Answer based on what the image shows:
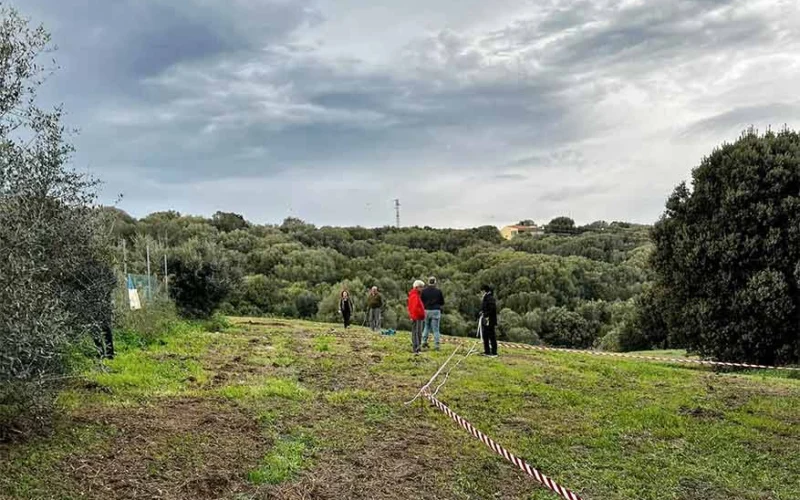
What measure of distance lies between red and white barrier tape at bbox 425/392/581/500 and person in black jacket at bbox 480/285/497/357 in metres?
5.89

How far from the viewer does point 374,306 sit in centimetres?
2350

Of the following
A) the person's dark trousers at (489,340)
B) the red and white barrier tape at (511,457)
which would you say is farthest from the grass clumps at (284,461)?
the person's dark trousers at (489,340)

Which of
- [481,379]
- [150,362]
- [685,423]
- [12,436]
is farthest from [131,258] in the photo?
[685,423]

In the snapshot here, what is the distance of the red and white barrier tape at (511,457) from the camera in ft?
22.1

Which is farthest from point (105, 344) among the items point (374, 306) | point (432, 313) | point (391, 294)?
point (391, 294)

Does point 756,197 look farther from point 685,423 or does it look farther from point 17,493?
point 17,493

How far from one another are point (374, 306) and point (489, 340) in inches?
270

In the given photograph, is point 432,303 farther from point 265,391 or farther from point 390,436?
point 390,436

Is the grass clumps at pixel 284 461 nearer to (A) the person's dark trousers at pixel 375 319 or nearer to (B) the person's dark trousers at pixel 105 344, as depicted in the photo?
(B) the person's dark trousers at pixel 105 344

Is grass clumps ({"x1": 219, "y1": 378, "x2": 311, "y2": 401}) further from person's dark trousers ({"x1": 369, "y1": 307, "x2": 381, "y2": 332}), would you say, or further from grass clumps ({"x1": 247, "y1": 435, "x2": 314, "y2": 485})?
person's dark trousers ({"x1": 369, "y1": 307, "x2": 381, "y2": 332})

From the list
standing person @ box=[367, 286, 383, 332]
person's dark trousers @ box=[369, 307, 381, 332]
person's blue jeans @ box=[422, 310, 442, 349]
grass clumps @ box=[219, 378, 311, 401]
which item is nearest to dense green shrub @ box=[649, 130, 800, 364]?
person's blue jeans @ box=[422, 310, 442, 349]

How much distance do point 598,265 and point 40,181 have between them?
6794 cm

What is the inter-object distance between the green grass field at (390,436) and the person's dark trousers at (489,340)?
274cm

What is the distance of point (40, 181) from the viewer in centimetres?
831
